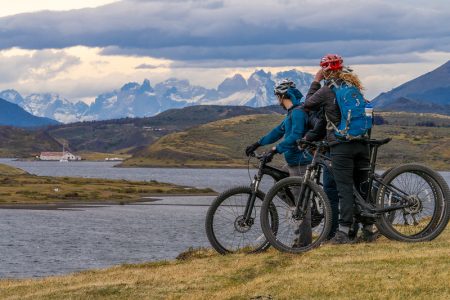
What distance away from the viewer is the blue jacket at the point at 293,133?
52.4ft

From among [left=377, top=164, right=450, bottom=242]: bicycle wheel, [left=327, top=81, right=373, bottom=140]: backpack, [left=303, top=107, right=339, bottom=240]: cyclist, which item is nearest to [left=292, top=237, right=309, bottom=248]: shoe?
[left=303, top=107, right=339, bottom=240]: cyclist

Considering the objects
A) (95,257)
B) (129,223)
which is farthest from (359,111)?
(129,223)

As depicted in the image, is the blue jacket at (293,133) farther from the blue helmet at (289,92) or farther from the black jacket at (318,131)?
the black jacket at (318,131)

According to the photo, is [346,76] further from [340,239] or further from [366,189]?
[340,239]

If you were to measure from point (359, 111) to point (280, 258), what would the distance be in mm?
3271

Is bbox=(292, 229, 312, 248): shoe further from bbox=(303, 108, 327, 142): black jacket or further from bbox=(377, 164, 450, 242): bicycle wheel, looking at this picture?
bbox=(303, 108, 327, 142): black jacket

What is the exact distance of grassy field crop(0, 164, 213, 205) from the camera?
123 metres

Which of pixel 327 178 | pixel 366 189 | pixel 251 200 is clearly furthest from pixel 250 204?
pixel 366 189

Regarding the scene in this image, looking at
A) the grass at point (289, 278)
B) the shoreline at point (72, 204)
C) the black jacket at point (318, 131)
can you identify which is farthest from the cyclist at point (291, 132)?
the shoreline at point (72, 204)

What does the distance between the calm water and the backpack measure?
120ft

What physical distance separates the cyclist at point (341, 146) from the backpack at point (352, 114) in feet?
0.44

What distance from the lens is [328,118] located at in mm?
15156

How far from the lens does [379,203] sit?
1496 cm

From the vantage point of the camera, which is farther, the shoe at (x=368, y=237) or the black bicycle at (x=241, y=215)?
the black bicycle at (x=241, y=215)
